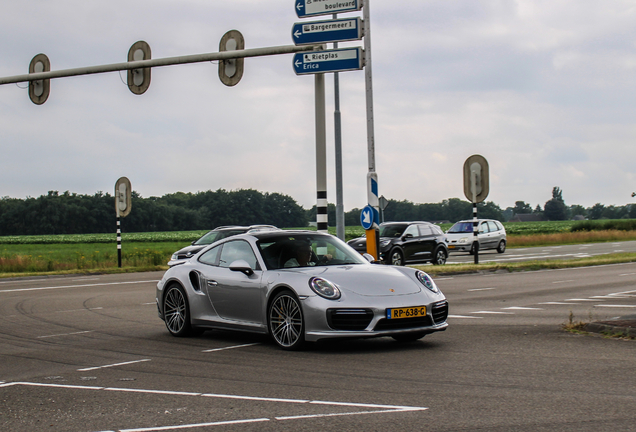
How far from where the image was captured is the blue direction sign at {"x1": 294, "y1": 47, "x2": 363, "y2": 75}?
16359 millimetres

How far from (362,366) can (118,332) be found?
14.6 ft

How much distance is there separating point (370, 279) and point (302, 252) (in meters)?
1.14

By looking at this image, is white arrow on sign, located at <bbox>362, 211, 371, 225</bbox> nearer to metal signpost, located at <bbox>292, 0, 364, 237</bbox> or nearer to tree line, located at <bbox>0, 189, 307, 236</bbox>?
metal signpost, located at <bbox>292, 0, 364, 237</bbox>

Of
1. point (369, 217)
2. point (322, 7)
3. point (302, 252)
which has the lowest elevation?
point (302, 252)

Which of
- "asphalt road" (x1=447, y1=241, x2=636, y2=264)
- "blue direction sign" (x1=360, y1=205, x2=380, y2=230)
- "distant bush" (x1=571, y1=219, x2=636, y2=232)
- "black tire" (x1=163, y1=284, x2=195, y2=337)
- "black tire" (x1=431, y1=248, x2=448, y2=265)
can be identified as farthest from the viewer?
"distant bush" (x1=571, y1=219, x2=636, y2=232)

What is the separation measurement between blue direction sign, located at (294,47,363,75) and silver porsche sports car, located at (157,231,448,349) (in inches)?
286

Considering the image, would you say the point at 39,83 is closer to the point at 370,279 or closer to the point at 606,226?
the point at 370,279

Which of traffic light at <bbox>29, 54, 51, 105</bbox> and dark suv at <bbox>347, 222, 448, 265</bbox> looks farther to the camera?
dark suv at <bbox>347, 222, 448, 265</bbox>

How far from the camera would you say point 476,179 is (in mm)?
22969

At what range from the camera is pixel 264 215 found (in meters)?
112

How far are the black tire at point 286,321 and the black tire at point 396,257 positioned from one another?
1699 centimetres

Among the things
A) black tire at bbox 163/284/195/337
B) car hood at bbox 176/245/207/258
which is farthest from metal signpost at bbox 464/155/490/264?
black tire at bbox 163/284/195/337

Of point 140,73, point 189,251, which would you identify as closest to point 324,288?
point 140,73

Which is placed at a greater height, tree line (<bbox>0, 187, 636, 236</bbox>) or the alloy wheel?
tree line (<bbox>0, 187, 636, 236</bbox>)
